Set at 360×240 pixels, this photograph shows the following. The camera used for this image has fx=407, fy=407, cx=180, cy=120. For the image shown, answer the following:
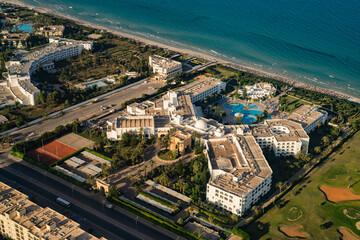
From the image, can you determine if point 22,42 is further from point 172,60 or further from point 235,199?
point 235,199

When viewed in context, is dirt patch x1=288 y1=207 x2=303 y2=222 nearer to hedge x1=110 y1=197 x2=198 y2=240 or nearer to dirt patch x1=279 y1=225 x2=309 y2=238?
dirt patch x1=279 y1=225 x2=309 y2=238

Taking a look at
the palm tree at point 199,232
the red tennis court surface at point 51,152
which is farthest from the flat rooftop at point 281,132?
the red tennis court surface at point 51,152

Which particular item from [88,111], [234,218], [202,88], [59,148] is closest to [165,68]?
[202,88]

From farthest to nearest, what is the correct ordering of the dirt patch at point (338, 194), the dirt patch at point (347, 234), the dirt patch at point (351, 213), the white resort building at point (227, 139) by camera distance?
1. the dirt patch at point (338, 194)
2. the white resort building at point (227, 139)
3. the dirt patch at point (351, 213)
4. the dirt patch at point (347, 234)

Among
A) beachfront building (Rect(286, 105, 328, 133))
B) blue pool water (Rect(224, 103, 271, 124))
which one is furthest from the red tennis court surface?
beachfront building (Rect(286, 105, 328, 133))

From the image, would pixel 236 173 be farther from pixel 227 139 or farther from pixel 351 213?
pixel 351 213

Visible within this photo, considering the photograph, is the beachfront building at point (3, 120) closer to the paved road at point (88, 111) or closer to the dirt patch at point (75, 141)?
the paved road at point (88, 111)
